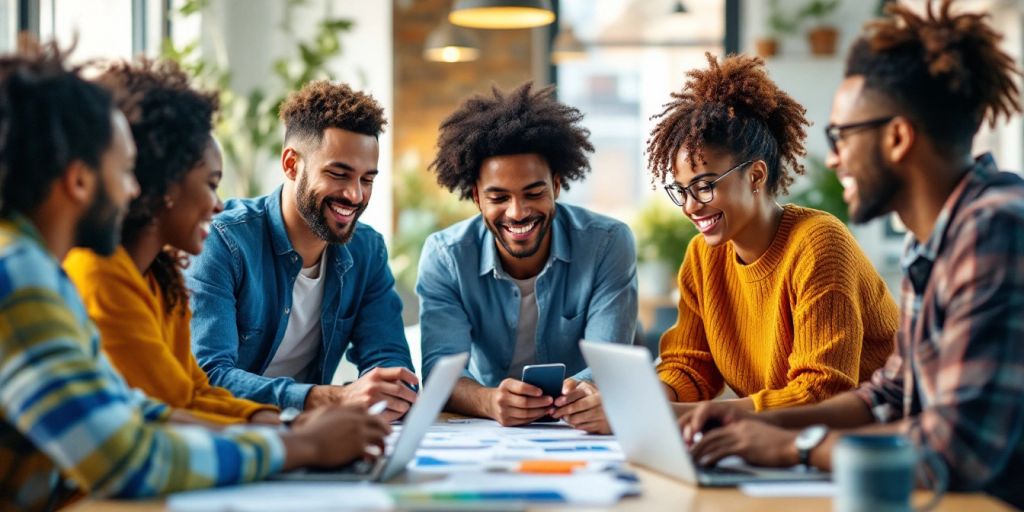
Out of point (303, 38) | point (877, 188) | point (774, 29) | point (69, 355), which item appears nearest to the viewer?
point (69, 355)

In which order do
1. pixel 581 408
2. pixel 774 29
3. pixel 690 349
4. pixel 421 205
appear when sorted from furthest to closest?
1. pixel 421 205
2. pixel 774 29
3. pixel 690 349
4. pixel 581 408

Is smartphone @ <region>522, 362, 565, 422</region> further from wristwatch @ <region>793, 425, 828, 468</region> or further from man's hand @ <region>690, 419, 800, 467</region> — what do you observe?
wristwatch @ <region>793, 425, 828, 468</region>

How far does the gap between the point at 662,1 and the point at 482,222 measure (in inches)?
212

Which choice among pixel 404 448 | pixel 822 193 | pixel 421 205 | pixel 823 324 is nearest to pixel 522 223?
pixel 823 324

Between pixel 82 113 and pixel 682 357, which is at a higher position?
pixel 82 113

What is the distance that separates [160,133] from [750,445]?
3.72 feet

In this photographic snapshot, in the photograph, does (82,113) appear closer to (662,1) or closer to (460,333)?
(460,333)

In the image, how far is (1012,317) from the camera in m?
1.46

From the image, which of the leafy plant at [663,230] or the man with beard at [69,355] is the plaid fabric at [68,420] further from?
the leafy plant at [663,230]

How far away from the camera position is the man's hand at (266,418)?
1949 millimetres

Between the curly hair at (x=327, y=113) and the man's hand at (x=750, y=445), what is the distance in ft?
4.88

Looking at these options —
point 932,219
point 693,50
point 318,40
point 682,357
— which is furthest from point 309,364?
point 693,50

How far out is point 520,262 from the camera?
115 inches

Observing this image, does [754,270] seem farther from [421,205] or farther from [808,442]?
[421,205]
